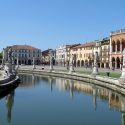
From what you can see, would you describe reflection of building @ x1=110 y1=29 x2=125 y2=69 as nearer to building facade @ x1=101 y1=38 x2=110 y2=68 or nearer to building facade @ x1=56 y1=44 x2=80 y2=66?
building facade @ x1=101 y1=38 x2=110 y2=68

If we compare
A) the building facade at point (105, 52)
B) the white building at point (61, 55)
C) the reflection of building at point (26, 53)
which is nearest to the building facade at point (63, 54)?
the white building at point (61, 55)

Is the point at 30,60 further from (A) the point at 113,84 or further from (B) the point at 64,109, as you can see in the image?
(B) the point at 64,109

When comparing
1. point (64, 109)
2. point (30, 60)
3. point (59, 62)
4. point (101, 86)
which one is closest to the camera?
point (64, 109)

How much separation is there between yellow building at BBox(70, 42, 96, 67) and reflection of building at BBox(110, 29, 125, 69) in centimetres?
2542

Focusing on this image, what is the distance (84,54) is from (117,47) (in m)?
40.3

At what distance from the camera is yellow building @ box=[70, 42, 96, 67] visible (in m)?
131

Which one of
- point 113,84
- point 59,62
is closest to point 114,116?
point 113,84

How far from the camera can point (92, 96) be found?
42.8 metres

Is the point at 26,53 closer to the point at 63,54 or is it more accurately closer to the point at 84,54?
the point at 63,54

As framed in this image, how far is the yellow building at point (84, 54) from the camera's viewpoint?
5167 inches

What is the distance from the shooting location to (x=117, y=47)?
101 metres

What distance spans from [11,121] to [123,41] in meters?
73.2

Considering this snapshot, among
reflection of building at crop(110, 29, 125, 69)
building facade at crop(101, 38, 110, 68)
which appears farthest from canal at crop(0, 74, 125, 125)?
building facade at crop(101, 38, 110, 68)

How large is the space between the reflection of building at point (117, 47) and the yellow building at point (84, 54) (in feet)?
83.4
